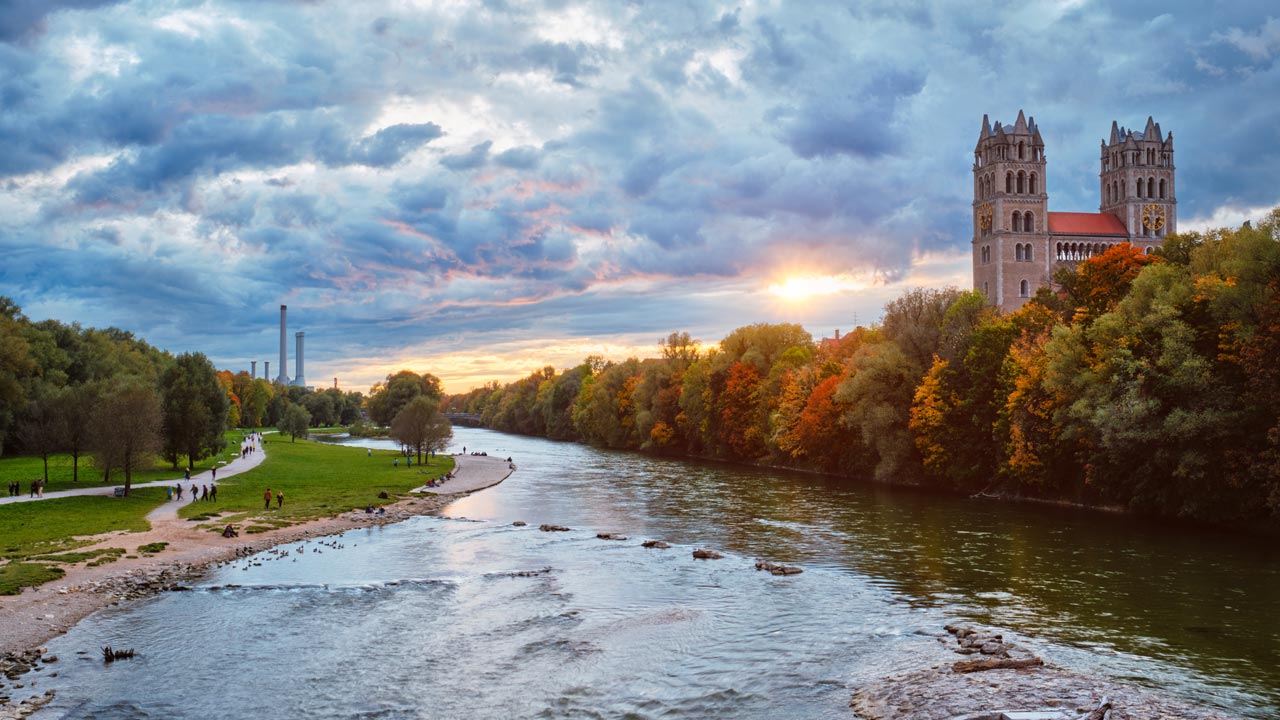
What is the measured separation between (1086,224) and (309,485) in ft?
549

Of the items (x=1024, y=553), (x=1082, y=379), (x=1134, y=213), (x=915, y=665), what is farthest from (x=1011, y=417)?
(x=1134, y=213)

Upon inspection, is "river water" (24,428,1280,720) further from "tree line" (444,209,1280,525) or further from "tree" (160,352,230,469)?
"tree" (160,352,230,469)

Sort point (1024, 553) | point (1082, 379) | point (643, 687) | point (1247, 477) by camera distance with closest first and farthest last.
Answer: point (643, 687), point (1024, 553), point (1247, 477), point (1082, 379)

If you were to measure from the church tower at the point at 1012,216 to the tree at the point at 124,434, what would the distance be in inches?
5999

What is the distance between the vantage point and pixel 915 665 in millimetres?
24781

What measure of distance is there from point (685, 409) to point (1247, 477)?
7883cm

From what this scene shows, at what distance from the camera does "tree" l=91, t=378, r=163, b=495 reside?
190 feet

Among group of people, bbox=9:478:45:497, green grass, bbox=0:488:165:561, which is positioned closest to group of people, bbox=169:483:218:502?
green grass, bbox=0:488:165:561

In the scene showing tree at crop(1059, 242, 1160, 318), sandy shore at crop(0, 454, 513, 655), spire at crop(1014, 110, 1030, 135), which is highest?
spire at crop(1014, 110, 1030, 135)

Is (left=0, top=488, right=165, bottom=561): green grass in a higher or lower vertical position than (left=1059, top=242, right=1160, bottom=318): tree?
lower

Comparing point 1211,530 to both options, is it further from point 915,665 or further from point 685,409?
point 685,409

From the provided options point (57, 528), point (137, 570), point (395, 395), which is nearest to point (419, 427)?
point (57, 528)

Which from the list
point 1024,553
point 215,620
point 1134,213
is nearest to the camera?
point 215,620

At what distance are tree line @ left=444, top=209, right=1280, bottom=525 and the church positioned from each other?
87895 mm
